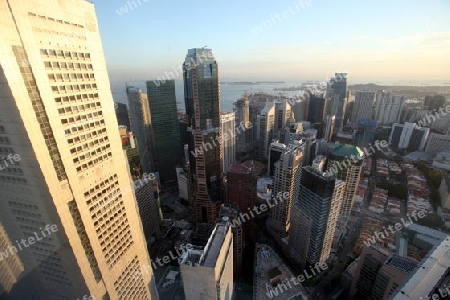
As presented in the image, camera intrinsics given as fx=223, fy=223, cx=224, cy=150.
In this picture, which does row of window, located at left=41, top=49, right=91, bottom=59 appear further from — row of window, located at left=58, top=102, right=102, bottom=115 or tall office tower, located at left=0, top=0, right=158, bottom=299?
row of window, located at left=58, top=102, right=102, bottom=115

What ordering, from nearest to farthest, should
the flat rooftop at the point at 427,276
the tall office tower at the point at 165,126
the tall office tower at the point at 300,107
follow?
the flat rooftop at the point at 427,276
the tall office tower at the point at 165,126
the tall office tower at the point at 300,107

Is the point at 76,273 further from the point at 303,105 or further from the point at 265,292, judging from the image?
the point at 303,105

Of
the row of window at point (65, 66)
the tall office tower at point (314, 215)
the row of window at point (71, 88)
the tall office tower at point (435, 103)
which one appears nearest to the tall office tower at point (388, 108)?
the tall office tower at point (435, 103)

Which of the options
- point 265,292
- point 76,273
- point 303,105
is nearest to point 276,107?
point 303,105

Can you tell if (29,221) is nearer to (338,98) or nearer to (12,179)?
(12,179)

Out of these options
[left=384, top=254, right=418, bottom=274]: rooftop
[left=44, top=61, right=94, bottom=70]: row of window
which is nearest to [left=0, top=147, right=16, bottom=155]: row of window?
[left=44, top=61, right=94, bottom=70]: row of window

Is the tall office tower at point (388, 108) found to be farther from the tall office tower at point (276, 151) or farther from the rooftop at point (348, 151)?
the rooftop at point (348, 151)

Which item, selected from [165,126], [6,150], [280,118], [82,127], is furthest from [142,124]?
[6,150]
